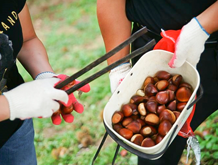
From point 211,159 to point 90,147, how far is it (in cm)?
118

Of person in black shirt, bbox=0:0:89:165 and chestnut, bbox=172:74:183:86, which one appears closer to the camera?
person in black shirt, bbox=0:0:89:165

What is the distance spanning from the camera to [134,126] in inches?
58.4

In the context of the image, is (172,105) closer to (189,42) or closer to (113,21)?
(189,42)

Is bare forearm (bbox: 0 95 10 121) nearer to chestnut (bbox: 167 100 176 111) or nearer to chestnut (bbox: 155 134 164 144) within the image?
chestnut (bbox: 155 134 164 144)

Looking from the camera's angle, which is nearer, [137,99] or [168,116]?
[168,116]

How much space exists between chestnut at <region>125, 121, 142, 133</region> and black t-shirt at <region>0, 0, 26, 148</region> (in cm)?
68

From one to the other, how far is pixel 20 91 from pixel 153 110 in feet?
2.40

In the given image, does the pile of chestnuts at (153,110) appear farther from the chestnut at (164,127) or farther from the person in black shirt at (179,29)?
the person in black shirt at (179,29)

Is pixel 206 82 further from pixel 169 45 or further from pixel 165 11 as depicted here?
pixel 165 11

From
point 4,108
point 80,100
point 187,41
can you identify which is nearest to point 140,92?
point 187,41

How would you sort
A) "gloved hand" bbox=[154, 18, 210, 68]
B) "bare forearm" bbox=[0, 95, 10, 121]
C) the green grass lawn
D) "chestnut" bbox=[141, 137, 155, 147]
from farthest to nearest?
the green grass lawn → "gloved hand" bbox=[154, 18, 210, 68] → "chestnut" bbox=[141, 137, 155, 147] → "bare forearm" bbox=[0, 95, 10, 121]

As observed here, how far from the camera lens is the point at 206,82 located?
1.72 metres

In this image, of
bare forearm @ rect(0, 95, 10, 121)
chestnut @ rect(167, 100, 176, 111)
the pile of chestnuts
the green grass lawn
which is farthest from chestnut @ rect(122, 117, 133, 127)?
the green grass lawn

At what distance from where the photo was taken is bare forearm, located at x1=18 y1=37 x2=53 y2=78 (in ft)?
5.49
